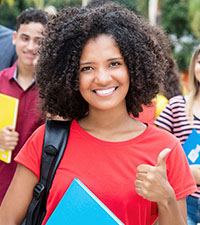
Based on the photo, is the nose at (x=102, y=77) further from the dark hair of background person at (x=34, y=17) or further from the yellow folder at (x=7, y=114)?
the dark hair of background person at (x=34, y=17)

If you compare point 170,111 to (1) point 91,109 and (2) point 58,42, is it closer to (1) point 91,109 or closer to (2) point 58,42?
(1) point 91,109

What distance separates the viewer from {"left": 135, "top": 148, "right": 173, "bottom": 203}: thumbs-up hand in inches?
56.5

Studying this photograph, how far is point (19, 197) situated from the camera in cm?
163

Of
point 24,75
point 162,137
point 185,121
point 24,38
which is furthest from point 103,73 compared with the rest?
point 24,38

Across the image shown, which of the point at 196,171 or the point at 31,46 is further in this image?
the point at 31,46

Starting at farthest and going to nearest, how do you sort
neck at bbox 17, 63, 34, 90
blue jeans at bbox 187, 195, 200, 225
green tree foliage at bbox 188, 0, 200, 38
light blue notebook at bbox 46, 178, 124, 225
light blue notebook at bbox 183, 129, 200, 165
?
green tree foliage at bbox 188, 0, 200, 38 → neck at bbox 17, 63, 34, 90 → blue jeans at bbox 187, 195, 200, 225 → light blue notebook at bbox 183, 129, 200, 165 → light blue notebook at bbox 46, 178, 124, 225

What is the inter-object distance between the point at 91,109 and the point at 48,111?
0.83 ft

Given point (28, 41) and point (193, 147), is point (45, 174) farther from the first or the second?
point (28, 41)

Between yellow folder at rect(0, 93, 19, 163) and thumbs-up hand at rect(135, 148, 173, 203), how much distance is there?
1.37 metres

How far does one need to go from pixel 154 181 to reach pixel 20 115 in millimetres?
1602

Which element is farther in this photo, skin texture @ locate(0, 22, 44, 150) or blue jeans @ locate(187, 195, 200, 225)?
skin texture @ locate(0, 22, 44, 150)

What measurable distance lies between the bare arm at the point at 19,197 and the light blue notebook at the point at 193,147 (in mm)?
1073

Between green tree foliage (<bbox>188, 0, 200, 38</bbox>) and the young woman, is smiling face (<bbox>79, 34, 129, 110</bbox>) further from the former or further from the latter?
green tree foliage (<bbox>188, 0, 200, 38</bbox>)

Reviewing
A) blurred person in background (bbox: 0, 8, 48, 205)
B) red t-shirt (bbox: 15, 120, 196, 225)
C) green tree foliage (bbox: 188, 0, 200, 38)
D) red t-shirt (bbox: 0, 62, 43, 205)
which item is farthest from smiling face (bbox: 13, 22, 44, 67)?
green tree foliage (bbox: 188, 0, 200, 38)
